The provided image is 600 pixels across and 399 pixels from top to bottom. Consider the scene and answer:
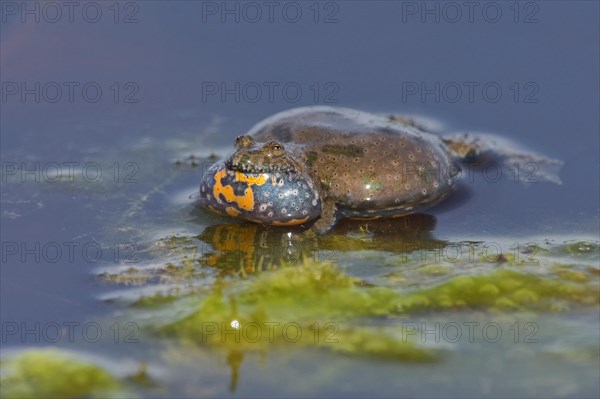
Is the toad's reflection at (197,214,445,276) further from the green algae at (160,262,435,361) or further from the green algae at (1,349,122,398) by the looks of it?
the green algae at (1,349,122,398)

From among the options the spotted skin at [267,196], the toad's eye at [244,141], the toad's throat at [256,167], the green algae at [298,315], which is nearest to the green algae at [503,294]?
the green algae at [298,315]

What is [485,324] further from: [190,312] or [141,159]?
[141,159]

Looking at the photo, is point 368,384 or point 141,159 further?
point 141,159

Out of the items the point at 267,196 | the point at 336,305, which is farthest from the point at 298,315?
the point at 267,196

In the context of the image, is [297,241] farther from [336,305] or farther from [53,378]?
[53,378]

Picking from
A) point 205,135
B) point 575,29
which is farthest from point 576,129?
point 205,135

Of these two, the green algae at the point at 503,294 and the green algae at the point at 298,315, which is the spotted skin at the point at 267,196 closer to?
the green algae at the point at 298,315
